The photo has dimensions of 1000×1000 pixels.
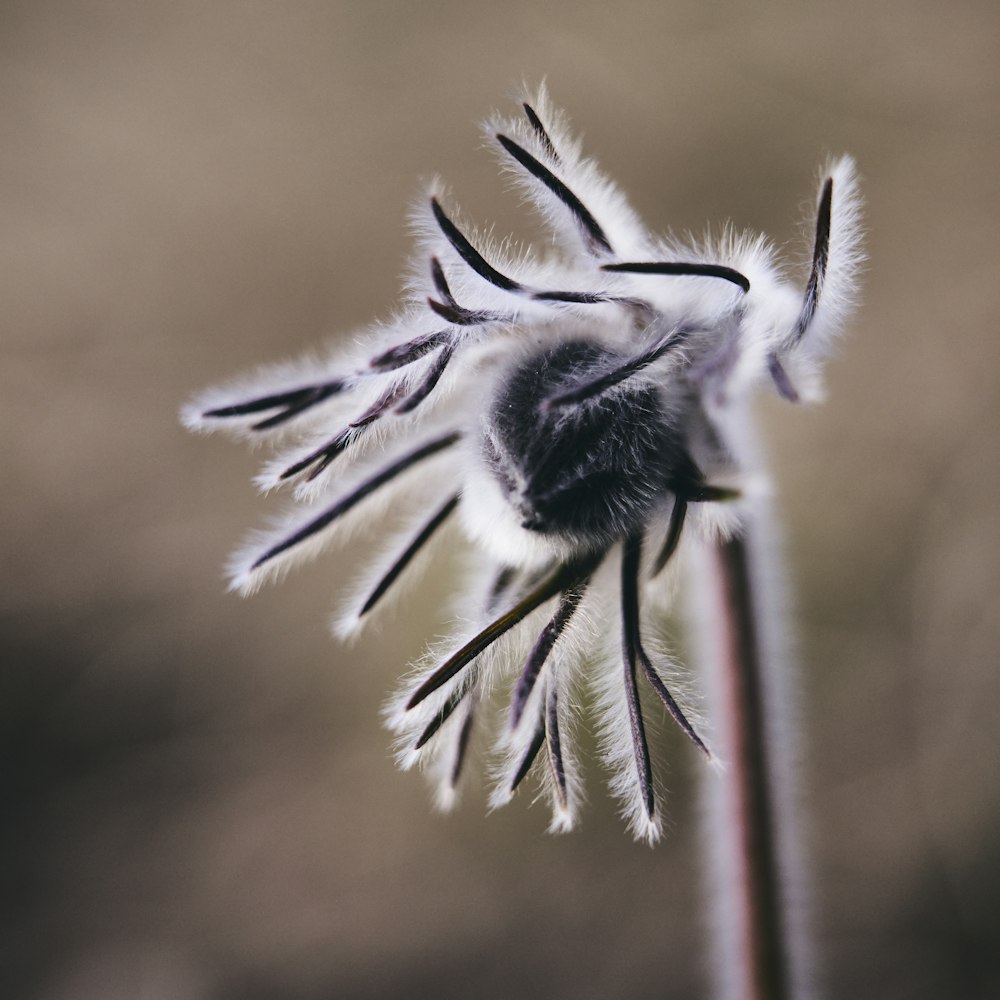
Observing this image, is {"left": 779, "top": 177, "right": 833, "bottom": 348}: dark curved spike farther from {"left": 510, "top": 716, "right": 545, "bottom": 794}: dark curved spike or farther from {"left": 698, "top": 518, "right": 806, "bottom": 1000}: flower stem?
{"left": 510, "top": 716, "right": 545, "bottom": 794}: dark curved spike

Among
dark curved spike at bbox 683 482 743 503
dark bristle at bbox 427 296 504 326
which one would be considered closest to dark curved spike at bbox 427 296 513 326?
dark bristle at bbox 427 296 504 326

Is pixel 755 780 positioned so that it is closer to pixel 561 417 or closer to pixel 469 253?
pixel 561 417

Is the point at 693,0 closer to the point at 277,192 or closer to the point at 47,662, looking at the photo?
the point at 277,192

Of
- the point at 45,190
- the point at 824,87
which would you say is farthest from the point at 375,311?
the point at 824,87

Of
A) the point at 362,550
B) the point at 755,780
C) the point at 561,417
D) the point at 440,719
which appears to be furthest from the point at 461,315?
the point at 362,550

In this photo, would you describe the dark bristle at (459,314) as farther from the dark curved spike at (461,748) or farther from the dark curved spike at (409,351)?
the dark curved spike at (461,748)

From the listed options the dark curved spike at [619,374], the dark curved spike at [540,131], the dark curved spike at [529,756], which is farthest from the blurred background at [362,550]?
the dark curved spike at [540,131]
